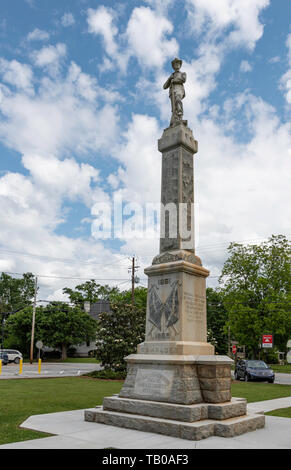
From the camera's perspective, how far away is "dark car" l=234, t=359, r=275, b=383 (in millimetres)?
23047

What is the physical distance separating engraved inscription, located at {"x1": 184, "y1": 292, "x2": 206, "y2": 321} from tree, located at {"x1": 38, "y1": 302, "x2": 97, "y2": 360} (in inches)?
1479

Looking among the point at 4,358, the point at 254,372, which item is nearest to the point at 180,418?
the point at 254,372

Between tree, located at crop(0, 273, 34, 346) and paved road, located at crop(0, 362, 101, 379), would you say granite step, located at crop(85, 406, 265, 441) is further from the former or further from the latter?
tree, located at crop(0, 273, 34, 346)

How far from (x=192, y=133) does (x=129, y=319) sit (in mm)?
15629

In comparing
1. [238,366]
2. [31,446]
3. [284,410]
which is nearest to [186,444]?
[31,446]

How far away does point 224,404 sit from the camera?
7316mm

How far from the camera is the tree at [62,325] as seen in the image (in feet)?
149

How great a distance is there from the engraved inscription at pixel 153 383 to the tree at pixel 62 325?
37675mm

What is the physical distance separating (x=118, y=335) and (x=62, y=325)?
964 inches

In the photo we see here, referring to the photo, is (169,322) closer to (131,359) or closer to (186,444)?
(131,359)

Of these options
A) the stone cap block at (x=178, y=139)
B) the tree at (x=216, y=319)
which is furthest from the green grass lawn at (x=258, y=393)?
the tree at (x=216, y=319)

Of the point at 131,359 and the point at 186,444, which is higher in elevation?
the point at 131,359

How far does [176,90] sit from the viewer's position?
9992 millimetres

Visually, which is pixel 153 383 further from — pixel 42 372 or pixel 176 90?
pixel 42 372
